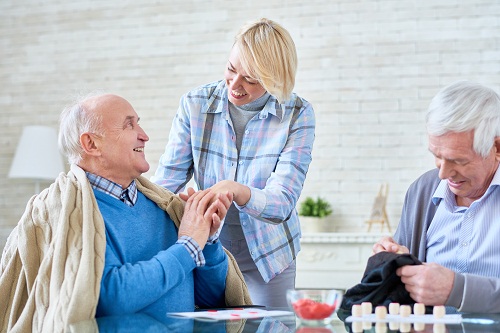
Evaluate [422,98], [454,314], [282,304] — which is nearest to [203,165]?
[282,304]

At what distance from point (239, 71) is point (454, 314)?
1.07 meters

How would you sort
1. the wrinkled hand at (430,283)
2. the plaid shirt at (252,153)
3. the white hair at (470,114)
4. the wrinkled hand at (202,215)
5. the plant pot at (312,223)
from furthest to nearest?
the plant pot at (312,223)
the plaid shirt at (252,153)
the wrinkled hand at (202,215)
the white hair at (470,114)
the wrinkled hand at (430,283)

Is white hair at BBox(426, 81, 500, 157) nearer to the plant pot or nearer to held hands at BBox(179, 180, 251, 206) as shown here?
held hands at BBox(179, 180, 251, 206)

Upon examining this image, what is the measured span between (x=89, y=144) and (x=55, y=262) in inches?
16.7

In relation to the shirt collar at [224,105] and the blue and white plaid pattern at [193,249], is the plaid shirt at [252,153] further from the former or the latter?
the blue and white plaid pattern at [193,249]

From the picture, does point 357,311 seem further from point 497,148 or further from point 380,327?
point 497,148

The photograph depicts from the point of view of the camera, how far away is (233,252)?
2684mm

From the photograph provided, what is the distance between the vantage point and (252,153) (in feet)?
8.80

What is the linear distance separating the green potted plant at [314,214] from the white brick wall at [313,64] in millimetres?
125

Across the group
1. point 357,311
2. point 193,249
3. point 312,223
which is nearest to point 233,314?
point 193,249

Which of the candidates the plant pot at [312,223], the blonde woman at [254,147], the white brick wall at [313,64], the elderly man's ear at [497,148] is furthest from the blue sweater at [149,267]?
the white brick wall at [313,64]

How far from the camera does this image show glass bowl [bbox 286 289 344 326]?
168 cm

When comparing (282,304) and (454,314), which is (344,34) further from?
(454,314)

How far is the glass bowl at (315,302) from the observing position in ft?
5.53
